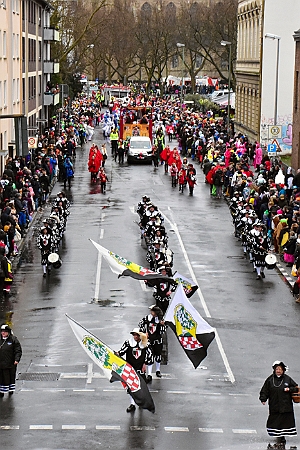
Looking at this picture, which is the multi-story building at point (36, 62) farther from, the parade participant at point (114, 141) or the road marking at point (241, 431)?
the road marking at point (241, 431)

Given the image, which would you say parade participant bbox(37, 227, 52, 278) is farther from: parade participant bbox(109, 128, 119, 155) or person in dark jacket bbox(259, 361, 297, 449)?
parade participant bbox(109, 128, 119, 155)

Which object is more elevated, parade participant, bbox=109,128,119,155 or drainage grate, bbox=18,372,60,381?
parade participant, bbox=109,128,119,155

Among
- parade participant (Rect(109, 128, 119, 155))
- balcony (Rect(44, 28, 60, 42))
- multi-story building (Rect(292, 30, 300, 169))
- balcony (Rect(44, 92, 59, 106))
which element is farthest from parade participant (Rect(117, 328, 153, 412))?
balcony (Rect(44, 28, 60, 42))

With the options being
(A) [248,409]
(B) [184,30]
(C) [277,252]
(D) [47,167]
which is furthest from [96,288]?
(B) [184,30]

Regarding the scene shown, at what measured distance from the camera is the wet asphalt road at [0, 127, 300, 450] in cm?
1513

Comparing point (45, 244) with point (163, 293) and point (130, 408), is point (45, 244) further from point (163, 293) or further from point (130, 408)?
point (130, 408)

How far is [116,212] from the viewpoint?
39031 mm

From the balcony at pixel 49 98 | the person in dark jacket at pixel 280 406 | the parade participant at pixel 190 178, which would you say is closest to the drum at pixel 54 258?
the person in dark jacket at pixel 280 406

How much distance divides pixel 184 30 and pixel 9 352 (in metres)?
108

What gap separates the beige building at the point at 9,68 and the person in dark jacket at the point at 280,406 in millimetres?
35454

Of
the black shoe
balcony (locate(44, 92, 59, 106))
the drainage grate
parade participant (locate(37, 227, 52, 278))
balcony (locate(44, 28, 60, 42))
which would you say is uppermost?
balcony (locate(44, 28, 60, 42))

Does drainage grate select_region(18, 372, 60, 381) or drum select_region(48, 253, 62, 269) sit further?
drum select_region(48, 253, 62, 269)

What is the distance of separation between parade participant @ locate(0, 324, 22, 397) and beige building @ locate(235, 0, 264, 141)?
4866cm

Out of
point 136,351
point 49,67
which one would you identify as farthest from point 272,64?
point 136,351
